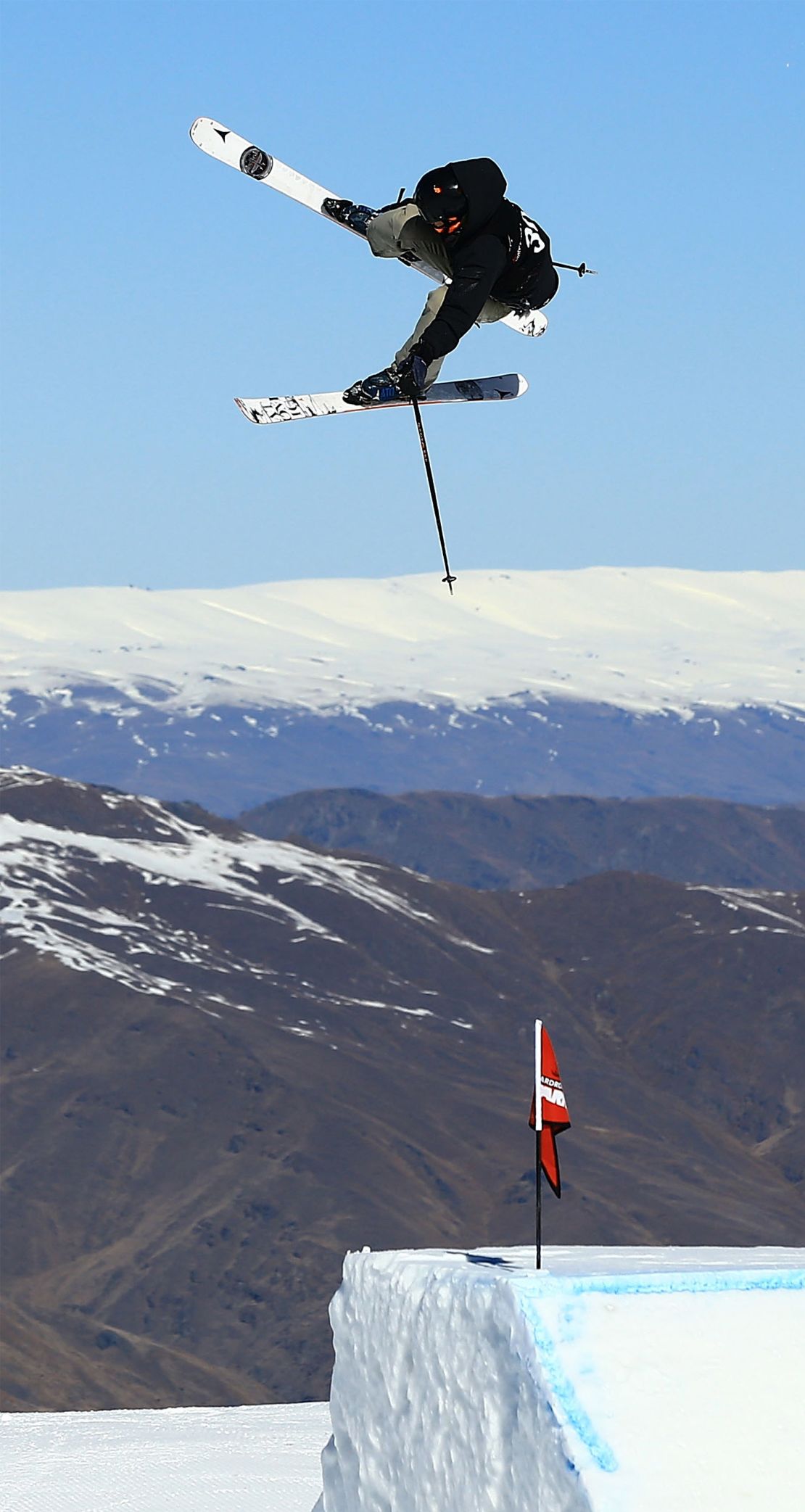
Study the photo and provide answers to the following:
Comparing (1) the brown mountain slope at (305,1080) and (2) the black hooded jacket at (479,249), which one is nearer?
(2) the black hooded jacket at (479,249)

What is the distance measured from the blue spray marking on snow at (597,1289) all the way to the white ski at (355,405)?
350 cm

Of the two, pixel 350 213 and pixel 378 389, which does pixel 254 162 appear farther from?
Result: pixel 378 389

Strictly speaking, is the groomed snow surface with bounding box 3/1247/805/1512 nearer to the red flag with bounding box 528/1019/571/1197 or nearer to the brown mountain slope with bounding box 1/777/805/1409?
the red flag with bounding box 528/1019/571/1197

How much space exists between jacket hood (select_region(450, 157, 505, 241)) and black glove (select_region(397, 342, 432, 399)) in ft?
1.63

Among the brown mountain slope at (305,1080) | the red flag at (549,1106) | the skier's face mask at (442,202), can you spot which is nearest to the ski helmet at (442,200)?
the skier's face mask at (442,202)

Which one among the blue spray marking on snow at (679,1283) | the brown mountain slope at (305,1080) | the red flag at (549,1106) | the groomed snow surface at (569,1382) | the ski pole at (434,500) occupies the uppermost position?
the ski pole at (434,500)

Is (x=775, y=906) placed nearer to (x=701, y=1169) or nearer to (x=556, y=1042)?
(x=556, y=1042)

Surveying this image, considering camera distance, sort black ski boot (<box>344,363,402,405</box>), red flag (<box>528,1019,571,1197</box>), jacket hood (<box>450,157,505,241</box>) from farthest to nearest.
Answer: black ski boot (<box>344,363,402,405</box>)
jacket hood (<box>450,157,505,241</box>)
red flag (<box>528,1019,571,1197</box>)

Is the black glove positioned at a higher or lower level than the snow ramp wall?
higher

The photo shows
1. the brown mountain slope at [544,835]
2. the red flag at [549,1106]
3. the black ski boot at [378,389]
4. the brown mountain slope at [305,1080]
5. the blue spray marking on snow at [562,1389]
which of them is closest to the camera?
the blue spray marking on snow at [562,1389]

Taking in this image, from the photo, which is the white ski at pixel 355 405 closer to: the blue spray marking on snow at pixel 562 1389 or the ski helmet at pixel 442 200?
the ski helmet at pixel 442 200

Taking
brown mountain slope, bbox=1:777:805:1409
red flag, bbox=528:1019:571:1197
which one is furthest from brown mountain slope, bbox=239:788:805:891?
red flag, bbox=528:1019:571:1197

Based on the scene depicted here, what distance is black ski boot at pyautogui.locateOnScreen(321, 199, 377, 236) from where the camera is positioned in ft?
26.3

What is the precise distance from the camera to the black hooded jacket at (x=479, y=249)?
7176mm
